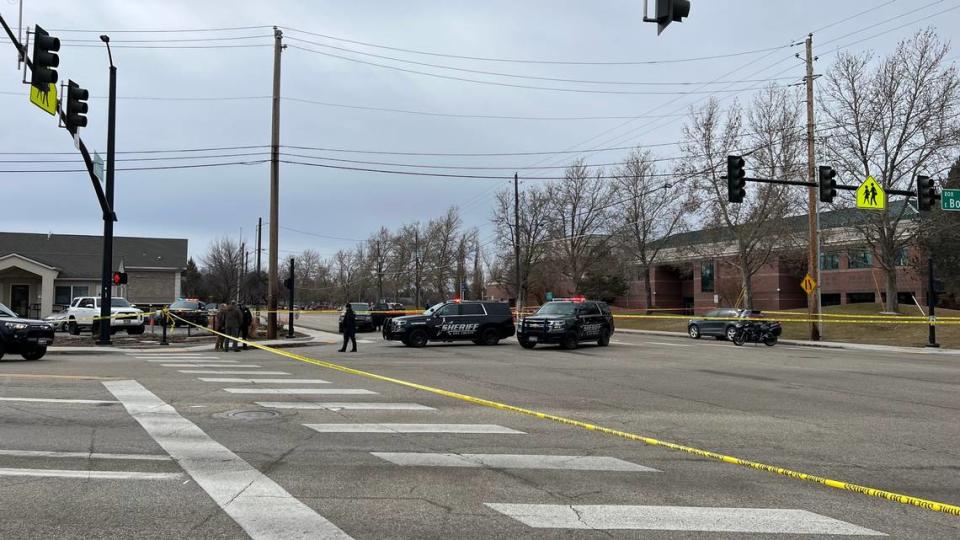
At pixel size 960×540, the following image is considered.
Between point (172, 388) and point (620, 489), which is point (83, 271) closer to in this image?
point (172, 388)

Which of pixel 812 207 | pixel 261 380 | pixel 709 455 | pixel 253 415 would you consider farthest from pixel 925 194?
pixel 253 415

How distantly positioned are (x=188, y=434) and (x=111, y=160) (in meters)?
18.9

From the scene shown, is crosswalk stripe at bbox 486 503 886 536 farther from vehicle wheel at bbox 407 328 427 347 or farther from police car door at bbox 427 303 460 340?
police car door at bbox 427 303 460 340

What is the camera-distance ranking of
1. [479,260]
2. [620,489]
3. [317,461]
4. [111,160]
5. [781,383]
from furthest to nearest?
[479,260], [111,160], [781,383], [317,461], [620,489]

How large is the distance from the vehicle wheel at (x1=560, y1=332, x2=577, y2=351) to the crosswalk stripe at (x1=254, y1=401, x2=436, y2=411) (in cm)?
1401

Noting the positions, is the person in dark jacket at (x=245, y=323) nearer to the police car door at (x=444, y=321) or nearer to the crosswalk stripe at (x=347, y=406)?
the police car door at (x=444, y=321)

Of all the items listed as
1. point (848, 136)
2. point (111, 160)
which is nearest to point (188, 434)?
point (111, 160)

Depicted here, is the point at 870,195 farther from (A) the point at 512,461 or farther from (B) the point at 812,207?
(A) the point at 512,461

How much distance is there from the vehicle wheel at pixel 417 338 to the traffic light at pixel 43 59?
45.2 ft

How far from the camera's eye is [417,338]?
80.6ft

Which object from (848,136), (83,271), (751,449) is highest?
(848,136)

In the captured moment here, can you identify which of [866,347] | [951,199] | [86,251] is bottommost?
[866,347]

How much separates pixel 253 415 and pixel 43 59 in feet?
32.5

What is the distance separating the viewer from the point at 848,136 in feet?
117
